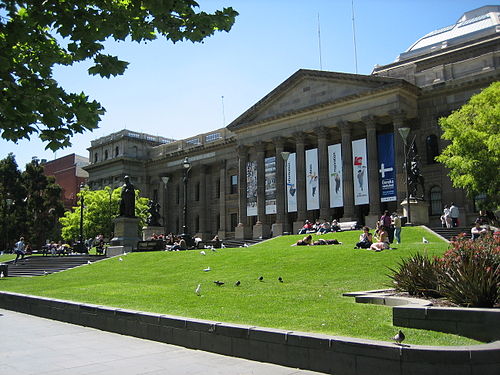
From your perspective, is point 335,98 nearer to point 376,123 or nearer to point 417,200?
point 376,123

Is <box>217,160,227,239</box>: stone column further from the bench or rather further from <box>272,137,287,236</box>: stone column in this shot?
the bench

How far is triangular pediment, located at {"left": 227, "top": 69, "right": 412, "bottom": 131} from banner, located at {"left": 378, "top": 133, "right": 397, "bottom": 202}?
4.55 m

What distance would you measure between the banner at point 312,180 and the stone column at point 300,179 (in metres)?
0.54

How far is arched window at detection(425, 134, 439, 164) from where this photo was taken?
140ft

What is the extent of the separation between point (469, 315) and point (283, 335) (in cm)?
282

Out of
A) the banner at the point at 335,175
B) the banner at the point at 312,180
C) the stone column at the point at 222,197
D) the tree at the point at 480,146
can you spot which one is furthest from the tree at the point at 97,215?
the tree at the point at 480,146

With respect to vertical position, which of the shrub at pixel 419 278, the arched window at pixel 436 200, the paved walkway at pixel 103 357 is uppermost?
the arched window at pixel 436 200

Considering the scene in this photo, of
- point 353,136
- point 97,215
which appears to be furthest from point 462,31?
point 97,215

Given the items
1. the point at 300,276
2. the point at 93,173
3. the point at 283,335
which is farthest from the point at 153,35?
the point at 93,173

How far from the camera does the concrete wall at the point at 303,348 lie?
6.11 meters

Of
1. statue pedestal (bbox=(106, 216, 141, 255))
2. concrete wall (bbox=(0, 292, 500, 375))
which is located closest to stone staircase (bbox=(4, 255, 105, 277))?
statue pedestal (bbox=(106, 216, 141, 255))

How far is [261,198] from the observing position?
166 feet

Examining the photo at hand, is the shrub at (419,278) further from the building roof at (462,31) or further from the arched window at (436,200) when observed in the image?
the building roof at (462,31)

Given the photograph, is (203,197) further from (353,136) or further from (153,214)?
(353,136)
